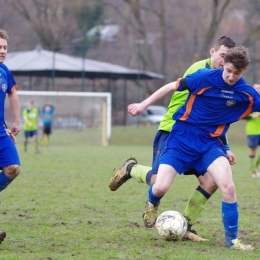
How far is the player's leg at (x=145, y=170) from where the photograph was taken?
662 centimetres

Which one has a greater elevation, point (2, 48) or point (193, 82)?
point (2, 48)

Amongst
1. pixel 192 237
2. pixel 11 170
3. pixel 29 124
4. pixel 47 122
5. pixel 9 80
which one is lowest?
pixel 47 122

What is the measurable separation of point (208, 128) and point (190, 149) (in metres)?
0.24

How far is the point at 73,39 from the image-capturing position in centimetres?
4775

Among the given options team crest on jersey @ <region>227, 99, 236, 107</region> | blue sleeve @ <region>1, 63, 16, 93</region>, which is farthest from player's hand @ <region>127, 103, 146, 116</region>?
blue sleeve @ <region>1, 63, 16, 93</region>

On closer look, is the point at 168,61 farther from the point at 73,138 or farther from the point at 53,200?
the point at 53,200

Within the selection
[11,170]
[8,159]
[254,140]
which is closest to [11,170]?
[11,170]

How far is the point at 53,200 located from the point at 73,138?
65.3 ft

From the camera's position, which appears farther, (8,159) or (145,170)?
(145,170)

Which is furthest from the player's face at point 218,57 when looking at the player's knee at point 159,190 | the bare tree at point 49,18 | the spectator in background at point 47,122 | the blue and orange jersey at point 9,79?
the bare tree at point 49,18

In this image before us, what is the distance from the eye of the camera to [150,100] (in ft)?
18.9

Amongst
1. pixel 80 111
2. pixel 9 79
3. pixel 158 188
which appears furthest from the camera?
pixel 80 111

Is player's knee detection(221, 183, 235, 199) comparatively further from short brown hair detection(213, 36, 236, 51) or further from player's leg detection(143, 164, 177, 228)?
short brown hair detection(213, 36, 236, 51)

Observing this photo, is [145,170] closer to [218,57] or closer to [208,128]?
[208,128]
